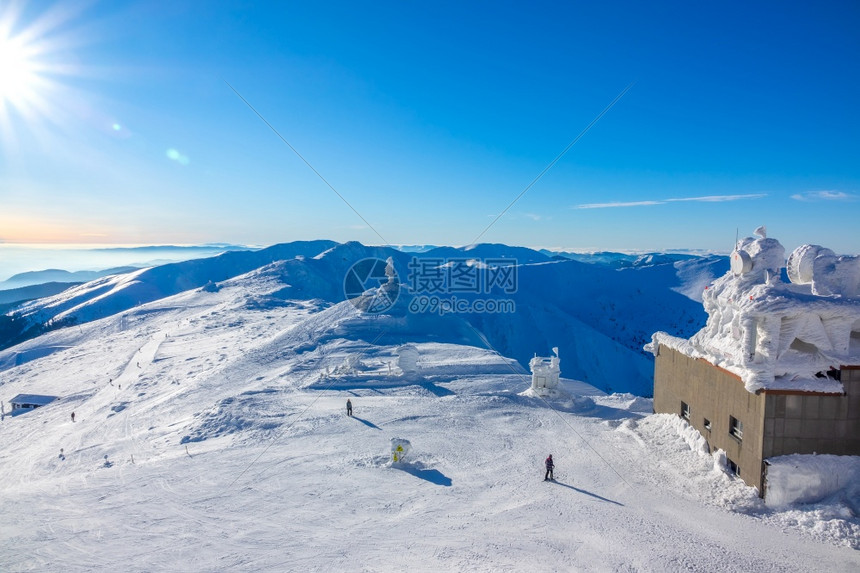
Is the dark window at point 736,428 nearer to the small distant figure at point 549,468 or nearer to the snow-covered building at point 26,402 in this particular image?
the small distant figure at point 549,468

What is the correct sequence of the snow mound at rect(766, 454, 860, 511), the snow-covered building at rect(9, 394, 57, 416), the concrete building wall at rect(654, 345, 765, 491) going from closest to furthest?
the snow mound at rect(766, 454, 860, 511)
the concrete building wall at rect(654, 345, 765, 491)
the snow-covered building at rect(9, 394, 57, 416)

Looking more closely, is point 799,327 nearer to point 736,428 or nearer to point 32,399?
point 736,428

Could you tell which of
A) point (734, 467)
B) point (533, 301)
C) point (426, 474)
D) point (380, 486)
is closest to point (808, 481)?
point (734, 467)

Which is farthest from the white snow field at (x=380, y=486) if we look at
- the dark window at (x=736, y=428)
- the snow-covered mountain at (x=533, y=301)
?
the snow-covered mountain at (x=533, y=301)

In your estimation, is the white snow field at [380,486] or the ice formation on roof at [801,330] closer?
the white snow field at [380,486]

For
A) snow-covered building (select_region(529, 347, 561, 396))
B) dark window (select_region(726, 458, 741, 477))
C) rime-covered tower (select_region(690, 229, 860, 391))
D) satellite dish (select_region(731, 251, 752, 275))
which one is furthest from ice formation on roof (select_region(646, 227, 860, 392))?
snow-covered building (select_region(529, 347, 561, 396))

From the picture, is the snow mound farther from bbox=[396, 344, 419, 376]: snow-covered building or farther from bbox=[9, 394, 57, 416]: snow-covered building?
bbox=[9, 394, 57, 416]: snow-covered building
